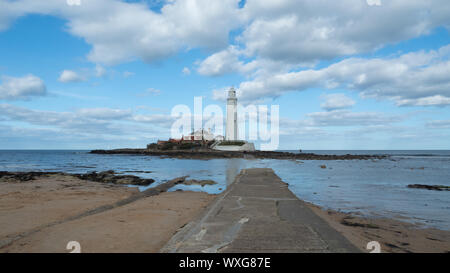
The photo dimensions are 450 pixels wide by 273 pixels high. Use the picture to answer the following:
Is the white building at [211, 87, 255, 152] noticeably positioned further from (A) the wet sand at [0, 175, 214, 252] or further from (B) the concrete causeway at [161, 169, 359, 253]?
(B) the concrete causeway at [161, 169, 359, 253]

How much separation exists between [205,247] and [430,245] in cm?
581

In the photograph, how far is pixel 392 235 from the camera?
7656mm

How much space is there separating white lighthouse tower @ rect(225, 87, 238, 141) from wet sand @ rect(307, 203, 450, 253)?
207 feet

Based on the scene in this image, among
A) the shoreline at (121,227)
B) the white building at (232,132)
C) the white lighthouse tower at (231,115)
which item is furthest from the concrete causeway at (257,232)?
the white building at (232,132)

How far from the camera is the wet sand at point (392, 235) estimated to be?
6.49 metres

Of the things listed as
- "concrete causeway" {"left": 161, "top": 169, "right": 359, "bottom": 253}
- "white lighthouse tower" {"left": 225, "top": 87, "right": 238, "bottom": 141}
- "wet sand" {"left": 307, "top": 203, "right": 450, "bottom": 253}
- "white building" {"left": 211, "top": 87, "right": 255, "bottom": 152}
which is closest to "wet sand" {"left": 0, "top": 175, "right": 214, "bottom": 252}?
"concrete causeway" {"left": 161, "top": 169, "right": 359, "bottom": 253}

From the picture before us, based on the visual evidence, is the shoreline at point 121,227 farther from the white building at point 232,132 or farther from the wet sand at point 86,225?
the white building at point 232,132

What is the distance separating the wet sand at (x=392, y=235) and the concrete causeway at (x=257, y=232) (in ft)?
2.32

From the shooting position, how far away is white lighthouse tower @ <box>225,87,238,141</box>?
72.2 meters
